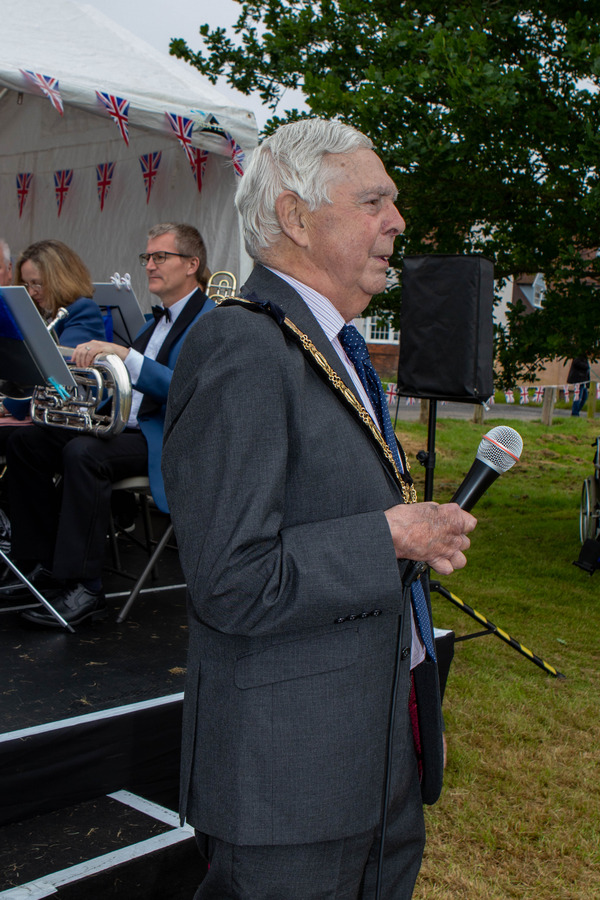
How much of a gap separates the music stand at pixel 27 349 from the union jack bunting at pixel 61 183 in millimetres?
4480

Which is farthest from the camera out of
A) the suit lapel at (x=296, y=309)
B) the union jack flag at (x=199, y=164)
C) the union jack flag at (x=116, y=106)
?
the union jack flag at (x=199, y=164)

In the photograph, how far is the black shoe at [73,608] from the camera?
126 inches

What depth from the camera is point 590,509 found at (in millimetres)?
6695

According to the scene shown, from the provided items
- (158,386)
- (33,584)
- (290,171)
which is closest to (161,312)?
(158,386)

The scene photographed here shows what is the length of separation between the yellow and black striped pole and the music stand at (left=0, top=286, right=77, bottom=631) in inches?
68.0

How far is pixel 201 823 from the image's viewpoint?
1.19 meters

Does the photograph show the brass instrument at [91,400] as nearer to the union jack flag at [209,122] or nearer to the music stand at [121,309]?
the music stand at [121,309]

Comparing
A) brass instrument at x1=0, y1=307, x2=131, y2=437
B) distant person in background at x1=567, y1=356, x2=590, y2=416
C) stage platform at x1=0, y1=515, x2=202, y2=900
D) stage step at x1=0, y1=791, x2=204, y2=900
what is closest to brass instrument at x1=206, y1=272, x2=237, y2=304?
brass instrument at x1=0, y1=307, x2=131, y2=437

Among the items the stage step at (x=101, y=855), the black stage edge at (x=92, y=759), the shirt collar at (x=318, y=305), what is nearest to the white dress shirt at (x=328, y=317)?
the shirt collar at (x=318, y=305)

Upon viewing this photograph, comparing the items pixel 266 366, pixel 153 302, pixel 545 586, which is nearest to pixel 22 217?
pixel 153 302

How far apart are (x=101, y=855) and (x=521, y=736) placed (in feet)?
7.39

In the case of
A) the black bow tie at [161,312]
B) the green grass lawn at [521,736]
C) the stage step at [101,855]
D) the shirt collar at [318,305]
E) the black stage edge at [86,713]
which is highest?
the black bow tie at [161,312]

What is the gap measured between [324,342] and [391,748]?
66 cm

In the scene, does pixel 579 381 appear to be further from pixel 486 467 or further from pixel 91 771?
pixel 486 467
